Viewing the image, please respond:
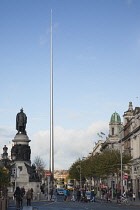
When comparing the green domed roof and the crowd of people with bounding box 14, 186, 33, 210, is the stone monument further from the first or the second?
the green domed roof

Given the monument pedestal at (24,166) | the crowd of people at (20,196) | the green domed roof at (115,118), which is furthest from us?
the green domed roof at (115,118)

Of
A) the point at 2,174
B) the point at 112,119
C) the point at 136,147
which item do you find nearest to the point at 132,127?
the point at 136,147

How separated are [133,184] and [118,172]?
4.84 m

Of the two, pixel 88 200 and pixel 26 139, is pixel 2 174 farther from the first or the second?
pixel 26 139

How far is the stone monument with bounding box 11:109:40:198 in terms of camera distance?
63156 millimetres

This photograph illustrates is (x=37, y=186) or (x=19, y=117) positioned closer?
(x=37, y=186)

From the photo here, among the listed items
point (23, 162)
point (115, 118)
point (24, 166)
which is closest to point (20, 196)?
point (24, 166)

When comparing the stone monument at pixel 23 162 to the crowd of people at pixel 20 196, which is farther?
the stone monument at pixel 23 162

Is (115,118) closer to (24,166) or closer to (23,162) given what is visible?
(23,162)

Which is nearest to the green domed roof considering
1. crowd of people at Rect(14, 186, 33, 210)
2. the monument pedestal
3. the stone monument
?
the stone monument

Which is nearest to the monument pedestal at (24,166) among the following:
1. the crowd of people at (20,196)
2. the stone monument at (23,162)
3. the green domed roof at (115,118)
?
the stone monument at (23,162)

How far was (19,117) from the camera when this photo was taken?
70438 mm

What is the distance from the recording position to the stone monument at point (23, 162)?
63.2 meters

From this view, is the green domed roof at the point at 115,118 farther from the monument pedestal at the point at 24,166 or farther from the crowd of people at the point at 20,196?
the crowd of people at the point at 20,196
